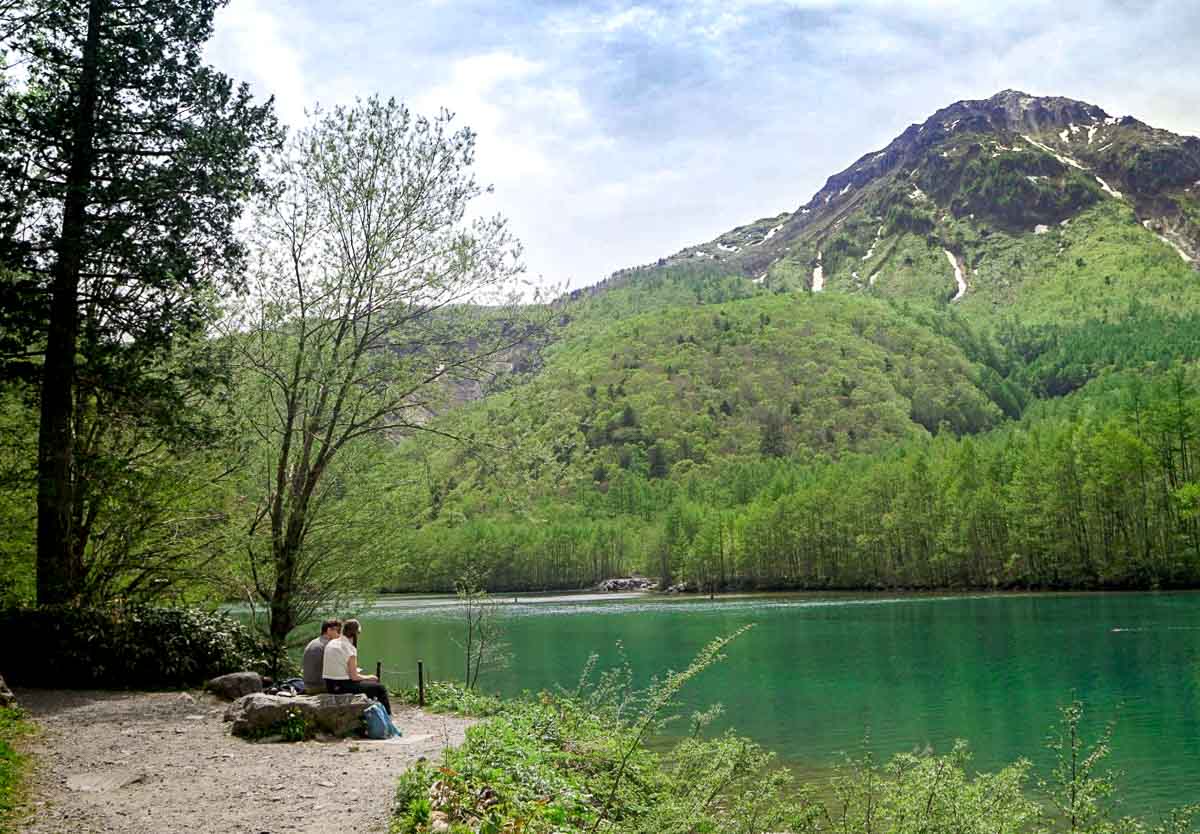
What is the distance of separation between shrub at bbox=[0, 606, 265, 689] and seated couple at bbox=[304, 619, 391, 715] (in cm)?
439

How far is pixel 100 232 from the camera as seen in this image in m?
17.2

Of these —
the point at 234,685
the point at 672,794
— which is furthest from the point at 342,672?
the point at 672,794

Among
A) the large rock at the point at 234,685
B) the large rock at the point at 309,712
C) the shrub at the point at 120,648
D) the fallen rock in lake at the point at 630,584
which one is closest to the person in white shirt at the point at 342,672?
the large rock at the point at 309,712

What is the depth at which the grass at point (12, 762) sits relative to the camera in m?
8.95

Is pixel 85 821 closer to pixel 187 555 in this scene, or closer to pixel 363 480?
pixel 187 555

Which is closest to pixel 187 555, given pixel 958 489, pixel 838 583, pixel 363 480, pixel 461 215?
pixel 363 480

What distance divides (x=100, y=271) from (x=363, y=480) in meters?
7.48

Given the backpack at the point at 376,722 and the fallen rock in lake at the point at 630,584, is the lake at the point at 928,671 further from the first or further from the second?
the fallen rock in lake at the point at 630,584

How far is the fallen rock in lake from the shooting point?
471 ft

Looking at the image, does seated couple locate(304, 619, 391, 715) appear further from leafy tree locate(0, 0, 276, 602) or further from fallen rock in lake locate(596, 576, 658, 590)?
fallen rock in lake locate(596, 576, 658, 590)

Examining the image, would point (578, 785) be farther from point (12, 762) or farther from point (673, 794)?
point (12, 762)

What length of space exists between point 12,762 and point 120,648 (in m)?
7.60

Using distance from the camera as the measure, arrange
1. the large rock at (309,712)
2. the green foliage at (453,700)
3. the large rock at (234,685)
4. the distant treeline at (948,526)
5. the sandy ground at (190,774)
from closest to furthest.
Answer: the sandy ground at (190,774) < the large rock at (309,712) < the large rock at (234,685) < the green foliage at (453,700) < the distant treeline at (948,526)

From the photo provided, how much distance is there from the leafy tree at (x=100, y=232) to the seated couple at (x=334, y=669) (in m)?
5.26
